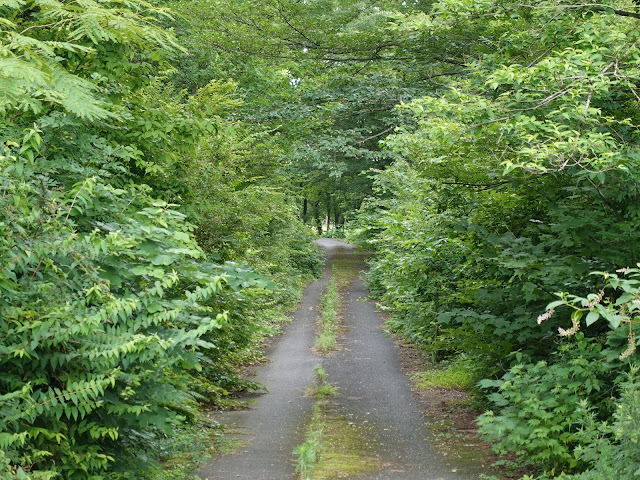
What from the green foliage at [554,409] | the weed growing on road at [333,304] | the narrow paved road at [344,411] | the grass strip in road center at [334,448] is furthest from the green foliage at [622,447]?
the weed growing on road at [333,304]

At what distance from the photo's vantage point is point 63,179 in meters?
5.12

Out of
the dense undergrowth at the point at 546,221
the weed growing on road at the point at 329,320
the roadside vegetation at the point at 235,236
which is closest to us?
the roadside vegetation at the point at 235,236

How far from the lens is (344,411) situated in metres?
9.28

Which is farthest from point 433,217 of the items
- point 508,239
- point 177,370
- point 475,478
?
point 177,370

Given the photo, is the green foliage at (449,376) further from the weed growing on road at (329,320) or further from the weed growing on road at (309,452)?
the weed growing on road at (329,320)

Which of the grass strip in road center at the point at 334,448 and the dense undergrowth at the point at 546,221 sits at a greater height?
the dense undergrowth at the point at 546,221

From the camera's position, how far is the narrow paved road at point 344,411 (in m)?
6.38

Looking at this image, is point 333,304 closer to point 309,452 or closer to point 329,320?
point 329,320

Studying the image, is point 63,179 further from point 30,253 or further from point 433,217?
point 433,217

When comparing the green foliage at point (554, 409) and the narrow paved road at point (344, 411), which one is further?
the narrow paved road at point (344, 411)

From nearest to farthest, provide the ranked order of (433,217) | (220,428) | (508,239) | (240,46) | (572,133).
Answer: (572,133)
(508,239)
(220,428)
(433,217)
(240,46)

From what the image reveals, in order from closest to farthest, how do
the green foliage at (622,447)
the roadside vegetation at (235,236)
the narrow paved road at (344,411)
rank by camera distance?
1. the roadside vegetation at (235,236)
2. the green foliage at (622,447)
3. the narrow paved road at (344,411)

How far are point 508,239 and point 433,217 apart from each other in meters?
2.19

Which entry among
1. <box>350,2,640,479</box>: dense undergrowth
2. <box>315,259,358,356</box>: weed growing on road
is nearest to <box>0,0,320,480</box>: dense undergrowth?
<box>350,2,640,479</box>: dense undergrowth
